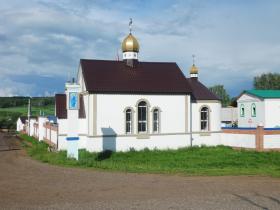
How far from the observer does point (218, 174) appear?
50.7 ft

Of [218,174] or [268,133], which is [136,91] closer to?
[268,133]

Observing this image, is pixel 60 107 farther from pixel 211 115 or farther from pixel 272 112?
pixel 272 112

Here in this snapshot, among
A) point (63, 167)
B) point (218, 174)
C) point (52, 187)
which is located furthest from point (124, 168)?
point (52, 187)

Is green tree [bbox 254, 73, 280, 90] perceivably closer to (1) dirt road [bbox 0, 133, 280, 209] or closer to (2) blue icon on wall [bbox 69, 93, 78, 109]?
(2) blue icon on wall [bbox 69, 93, 78, 109]

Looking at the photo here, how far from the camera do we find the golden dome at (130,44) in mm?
26956

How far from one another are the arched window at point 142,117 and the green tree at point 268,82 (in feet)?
158

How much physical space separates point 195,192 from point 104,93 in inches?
529

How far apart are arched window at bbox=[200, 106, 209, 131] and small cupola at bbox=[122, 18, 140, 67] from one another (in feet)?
18.4

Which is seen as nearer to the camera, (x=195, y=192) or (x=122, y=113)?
(x=195, y=192)

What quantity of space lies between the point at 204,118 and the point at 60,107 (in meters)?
9.63

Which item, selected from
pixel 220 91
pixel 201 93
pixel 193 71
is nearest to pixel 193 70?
pixel 193 71

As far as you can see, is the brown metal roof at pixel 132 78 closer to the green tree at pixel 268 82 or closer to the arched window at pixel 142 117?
the arched window at pixel 142 117

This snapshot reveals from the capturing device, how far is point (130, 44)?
88.5 ft

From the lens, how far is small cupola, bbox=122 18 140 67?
88.1ft
